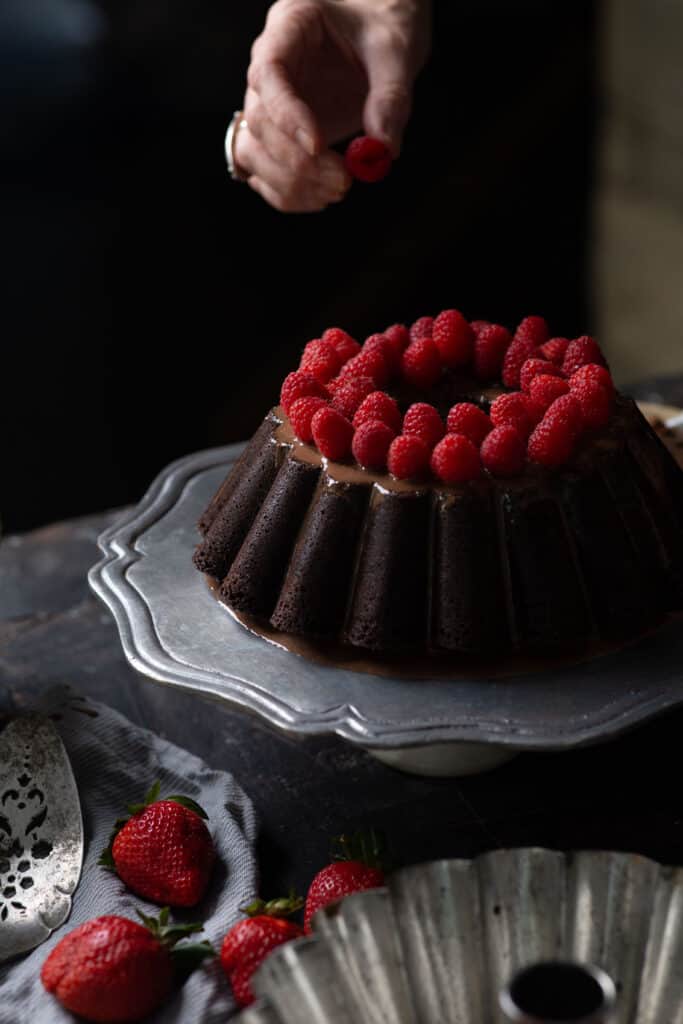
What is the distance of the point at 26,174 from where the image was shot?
3420mm

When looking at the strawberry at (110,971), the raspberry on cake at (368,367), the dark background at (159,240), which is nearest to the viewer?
the strawberry at (110,971)

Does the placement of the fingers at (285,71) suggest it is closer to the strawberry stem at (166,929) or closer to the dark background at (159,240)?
the strawberry stem at (166,929)

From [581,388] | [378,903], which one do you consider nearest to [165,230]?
[581,388]

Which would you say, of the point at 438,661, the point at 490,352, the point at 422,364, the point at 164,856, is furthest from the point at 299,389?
the point at 164,856

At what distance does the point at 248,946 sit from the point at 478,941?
0.24 meters

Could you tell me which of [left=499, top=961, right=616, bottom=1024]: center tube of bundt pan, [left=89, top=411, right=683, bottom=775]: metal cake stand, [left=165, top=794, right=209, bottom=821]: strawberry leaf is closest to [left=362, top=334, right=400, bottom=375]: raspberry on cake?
[left=89, top=411, right=683, bottom=775]: metal cake stand

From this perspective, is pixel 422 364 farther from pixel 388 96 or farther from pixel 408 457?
pixel 388 96

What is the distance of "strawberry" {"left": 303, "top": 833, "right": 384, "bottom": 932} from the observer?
4.43 ft

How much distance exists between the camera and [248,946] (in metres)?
1.29

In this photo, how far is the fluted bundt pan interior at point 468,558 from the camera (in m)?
1.54

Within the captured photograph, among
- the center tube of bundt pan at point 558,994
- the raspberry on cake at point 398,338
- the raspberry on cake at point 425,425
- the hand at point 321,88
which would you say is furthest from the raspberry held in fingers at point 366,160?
the center tube of bundt pan at point 558,994

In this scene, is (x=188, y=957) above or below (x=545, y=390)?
below

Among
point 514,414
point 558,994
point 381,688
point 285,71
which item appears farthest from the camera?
point 285,71

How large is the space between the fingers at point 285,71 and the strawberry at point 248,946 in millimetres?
1017
